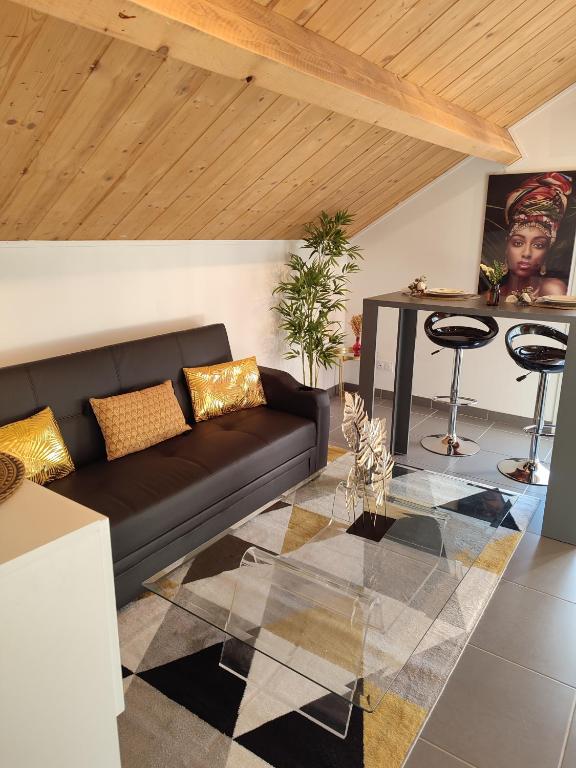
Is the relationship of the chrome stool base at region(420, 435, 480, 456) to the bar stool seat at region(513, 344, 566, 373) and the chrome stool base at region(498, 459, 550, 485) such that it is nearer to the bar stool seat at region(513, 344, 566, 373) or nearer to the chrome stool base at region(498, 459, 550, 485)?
the chrome stool base at region(498, 459, 550, 485)

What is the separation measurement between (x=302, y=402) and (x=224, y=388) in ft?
1.61

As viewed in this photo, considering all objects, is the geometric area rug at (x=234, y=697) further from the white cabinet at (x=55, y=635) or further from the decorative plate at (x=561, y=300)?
the decorative plate at (x=561, y=300)

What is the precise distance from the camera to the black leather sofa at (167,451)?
2547mm

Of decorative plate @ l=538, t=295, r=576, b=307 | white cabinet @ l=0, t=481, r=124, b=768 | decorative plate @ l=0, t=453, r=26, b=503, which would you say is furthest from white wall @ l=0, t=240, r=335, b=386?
decorative plate @ l=538, t=295, r=576, b=307

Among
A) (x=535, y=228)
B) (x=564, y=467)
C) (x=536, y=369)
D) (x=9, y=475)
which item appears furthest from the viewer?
(x=535, y=228)

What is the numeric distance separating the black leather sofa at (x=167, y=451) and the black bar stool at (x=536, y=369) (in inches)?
51.3

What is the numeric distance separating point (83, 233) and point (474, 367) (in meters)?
3.35

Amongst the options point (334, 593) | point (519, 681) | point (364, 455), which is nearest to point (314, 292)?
point (364, 455)

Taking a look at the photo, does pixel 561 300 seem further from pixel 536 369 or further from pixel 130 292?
pixel 130 292

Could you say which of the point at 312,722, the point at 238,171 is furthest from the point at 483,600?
the point at 238,171

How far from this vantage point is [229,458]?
3.03 metres

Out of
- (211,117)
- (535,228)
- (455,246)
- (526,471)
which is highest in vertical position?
(211,117)

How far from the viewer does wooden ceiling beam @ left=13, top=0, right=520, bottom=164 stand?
5.28 ft

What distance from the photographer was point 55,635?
3.83ft
